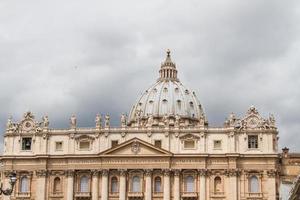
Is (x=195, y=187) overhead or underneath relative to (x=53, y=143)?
underneath

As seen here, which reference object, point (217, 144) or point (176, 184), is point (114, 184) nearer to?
point (176, 184)

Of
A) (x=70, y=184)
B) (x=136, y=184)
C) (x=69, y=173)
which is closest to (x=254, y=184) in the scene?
(x=136, y=184)

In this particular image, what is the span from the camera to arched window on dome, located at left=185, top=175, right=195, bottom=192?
97.6 metres

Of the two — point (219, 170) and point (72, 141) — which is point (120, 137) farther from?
point (219, 170)

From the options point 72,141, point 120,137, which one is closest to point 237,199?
point 120,137

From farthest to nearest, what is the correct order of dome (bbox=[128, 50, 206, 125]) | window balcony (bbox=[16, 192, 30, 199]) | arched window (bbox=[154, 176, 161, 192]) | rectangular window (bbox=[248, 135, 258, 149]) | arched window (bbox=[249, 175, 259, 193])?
dome (bbox=[128, 50, 206, 125]) → window balcony (bbox=[16, 192, 30, 199]) → rectangular window (bbox=[248, 135, 258, 149]) → arched window (bbox=[154, 176, 161, 192]) → arched window (bbox=[249, 175, 259, 193])

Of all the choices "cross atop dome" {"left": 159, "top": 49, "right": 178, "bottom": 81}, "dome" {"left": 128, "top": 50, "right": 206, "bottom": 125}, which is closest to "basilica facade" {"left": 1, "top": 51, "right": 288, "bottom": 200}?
"dome" {"left": 128, "top": 50, "right": 206, "bottom": 125}

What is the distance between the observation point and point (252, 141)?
324 feet

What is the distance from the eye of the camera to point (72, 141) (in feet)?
330

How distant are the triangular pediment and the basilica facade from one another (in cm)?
15

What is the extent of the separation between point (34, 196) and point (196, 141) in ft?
86.6

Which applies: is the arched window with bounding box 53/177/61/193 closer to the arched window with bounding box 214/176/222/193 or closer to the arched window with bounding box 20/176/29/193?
the arched window with bounding box 20/176/29/193

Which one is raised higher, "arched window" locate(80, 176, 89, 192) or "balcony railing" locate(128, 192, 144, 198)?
"arched window" locate(80, 176, 89, 192)

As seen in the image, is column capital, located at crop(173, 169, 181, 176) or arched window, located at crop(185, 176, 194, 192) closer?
column capital, located at crop(173, 169, 181, 176)
